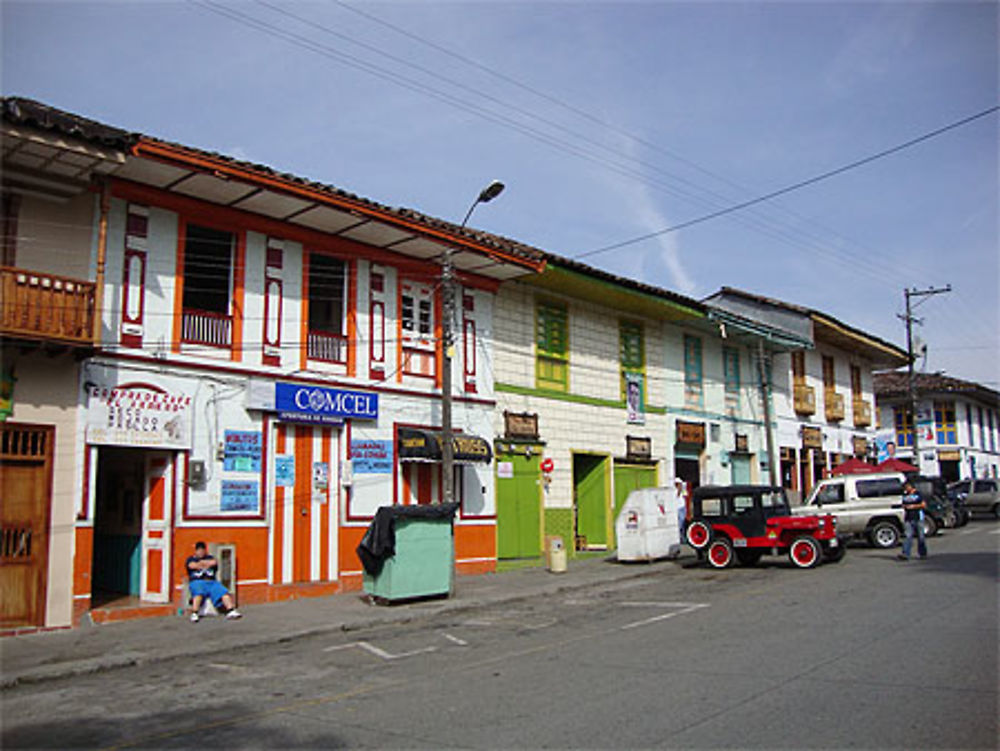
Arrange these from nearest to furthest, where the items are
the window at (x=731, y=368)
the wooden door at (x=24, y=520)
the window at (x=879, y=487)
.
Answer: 1. the wooden door at (x=24, y=520)
2. the window at (x=879, y=487)
3. the window at (x=731, y=368)

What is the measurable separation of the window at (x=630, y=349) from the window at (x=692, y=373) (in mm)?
2530

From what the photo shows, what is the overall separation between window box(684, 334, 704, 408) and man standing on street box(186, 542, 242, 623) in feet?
56.1

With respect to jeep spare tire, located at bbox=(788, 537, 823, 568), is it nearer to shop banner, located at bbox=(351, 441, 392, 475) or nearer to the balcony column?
shop banner, located at bbox=(351, 441, 392, 475)

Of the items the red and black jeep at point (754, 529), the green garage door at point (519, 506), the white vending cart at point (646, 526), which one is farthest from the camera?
the green garage door at point (519, 506)

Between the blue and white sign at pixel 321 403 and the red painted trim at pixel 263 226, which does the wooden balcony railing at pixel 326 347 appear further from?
the red painted trim at pixel 263 226

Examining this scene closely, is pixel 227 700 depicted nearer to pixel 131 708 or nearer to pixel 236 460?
pixel 131 708

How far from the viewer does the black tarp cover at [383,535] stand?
579 inches

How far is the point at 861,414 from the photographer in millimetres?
38531

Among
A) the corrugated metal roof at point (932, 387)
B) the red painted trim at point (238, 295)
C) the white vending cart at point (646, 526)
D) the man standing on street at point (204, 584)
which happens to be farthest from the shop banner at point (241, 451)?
the corrugated metal roof at point (932, 387)

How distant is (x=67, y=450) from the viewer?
43.1 ft

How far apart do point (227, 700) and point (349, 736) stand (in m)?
2.25

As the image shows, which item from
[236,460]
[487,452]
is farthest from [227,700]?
[487,452]

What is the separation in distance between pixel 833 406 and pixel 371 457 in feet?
81.8

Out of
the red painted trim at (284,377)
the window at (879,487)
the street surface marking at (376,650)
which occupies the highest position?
the red painted trim at (284,377)
